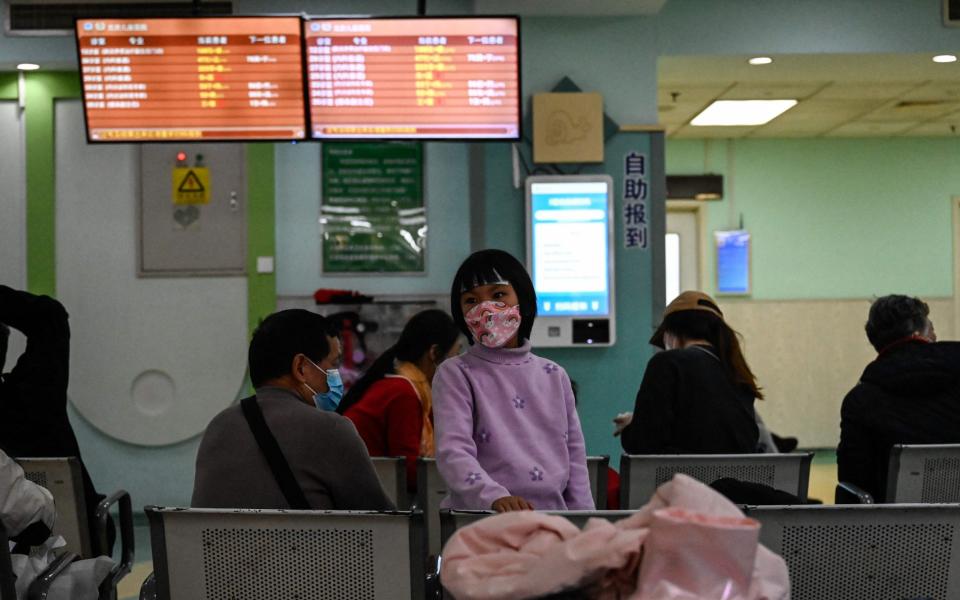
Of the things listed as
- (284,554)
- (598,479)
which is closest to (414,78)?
(598,479)

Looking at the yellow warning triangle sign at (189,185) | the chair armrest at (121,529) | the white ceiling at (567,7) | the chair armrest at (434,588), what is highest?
the white ceiling at (567,7)

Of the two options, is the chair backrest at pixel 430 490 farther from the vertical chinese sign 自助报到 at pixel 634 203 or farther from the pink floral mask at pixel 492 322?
the vertical chinese sign 自助报到 at pixel 634 203

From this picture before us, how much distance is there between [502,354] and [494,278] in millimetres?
167

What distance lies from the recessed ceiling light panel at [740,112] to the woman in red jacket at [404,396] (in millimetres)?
4582

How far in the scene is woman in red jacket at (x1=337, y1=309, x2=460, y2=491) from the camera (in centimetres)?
357

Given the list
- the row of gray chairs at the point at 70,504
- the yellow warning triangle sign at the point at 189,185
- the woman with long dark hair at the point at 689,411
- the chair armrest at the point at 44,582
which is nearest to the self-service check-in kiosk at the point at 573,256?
the yellow warning triangle sign at the point at 189,185

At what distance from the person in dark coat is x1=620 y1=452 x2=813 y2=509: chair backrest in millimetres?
637

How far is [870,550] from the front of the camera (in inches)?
72.6

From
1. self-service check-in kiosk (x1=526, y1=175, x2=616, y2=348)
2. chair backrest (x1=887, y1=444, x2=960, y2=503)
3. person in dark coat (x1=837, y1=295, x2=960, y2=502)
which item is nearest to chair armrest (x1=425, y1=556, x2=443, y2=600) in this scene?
chair backrest (x1=887, y1=444, x2=960, y2=503)

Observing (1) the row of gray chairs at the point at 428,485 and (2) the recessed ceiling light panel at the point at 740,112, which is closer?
(1) the row of gray chairs at the point at 428,485

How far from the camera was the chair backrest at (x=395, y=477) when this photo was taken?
3.06 metres

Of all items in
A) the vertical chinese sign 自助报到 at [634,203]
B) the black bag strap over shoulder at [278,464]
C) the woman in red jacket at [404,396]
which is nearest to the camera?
the black bag strap over shoulder at [278,464]

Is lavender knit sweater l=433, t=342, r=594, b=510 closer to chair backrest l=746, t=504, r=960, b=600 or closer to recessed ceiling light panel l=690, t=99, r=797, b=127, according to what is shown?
chair backrest l=746, t=504, r=960, b=600

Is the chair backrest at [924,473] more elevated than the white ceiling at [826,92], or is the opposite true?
the white ceiling at [826,92]
